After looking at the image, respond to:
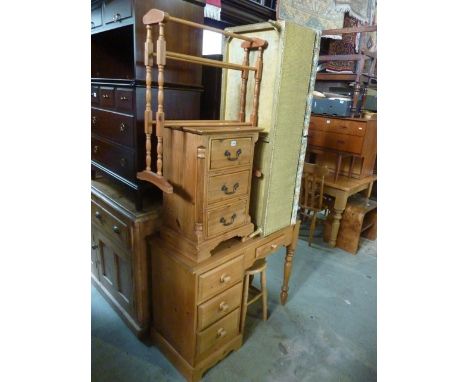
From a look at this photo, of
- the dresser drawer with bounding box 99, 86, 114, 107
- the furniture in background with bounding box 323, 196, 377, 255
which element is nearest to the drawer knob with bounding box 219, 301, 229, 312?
the dresser drawer with bounding box 99, 86, 114, 107

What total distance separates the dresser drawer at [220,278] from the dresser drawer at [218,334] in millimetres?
219

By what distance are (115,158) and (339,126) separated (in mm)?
2278

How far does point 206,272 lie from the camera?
1.43 m

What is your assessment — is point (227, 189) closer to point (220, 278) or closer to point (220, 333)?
point (220, 278)

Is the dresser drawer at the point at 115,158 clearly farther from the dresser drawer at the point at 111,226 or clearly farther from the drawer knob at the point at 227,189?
the drawer knob at the point at 227,189

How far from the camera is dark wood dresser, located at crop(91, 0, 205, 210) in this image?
1.48 meters

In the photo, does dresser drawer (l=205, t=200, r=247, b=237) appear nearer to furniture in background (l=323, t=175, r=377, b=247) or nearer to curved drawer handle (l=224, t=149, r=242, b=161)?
curved drawer handle (l=224, t=149, r=242, b=161)

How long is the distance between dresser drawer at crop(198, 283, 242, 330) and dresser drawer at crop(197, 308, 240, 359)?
40 mm

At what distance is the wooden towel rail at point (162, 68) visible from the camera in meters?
1.16

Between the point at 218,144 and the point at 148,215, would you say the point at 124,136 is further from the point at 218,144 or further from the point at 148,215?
the point at 218,144
